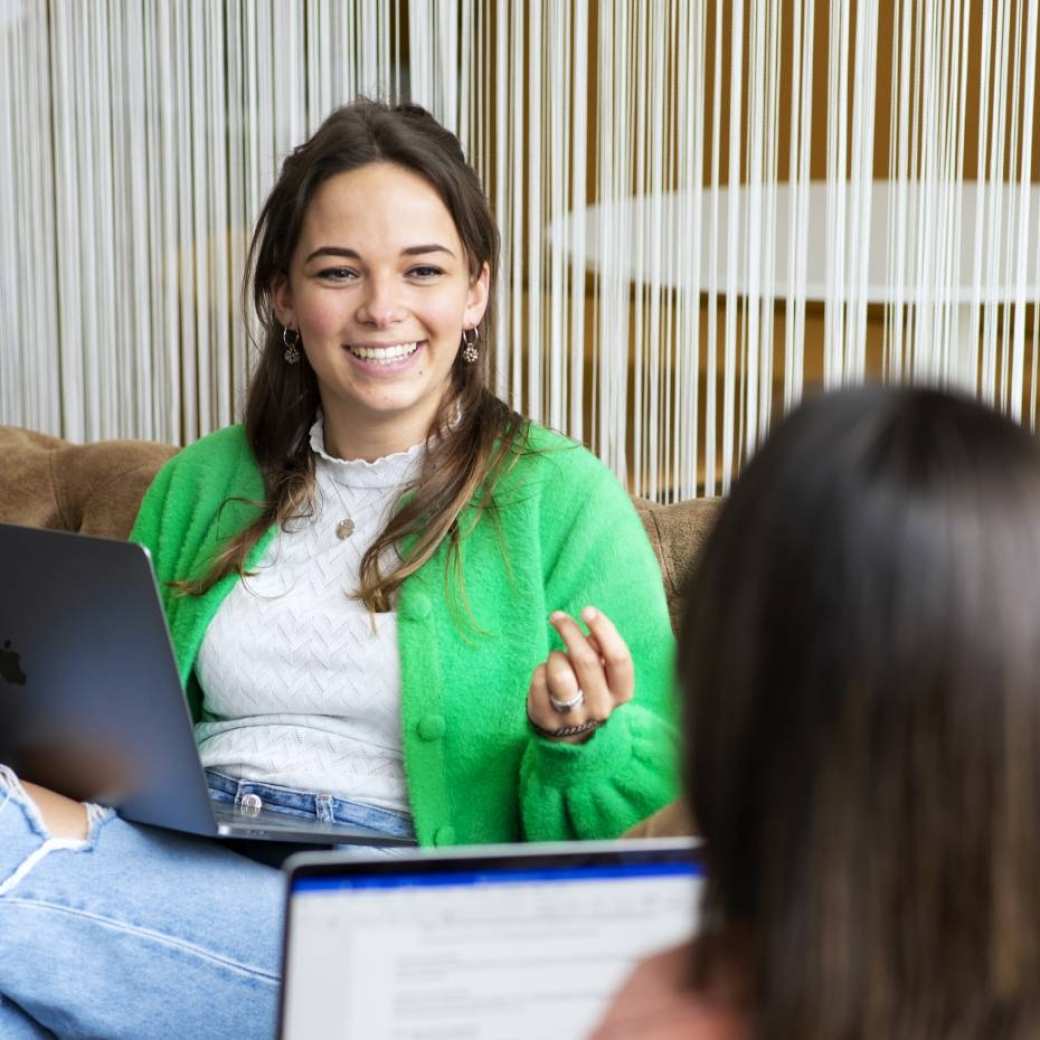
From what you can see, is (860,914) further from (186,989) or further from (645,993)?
(186,989)

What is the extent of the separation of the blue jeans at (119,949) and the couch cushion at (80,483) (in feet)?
2.74

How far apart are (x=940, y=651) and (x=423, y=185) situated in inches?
48.0

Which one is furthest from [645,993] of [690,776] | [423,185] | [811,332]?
[811,332]

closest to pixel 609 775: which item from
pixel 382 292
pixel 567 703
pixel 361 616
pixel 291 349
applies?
pixel 567 703

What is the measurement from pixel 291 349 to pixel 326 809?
0.59m

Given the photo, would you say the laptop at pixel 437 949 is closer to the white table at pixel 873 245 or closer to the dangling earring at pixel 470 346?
the dangling earring at pixel 470 346

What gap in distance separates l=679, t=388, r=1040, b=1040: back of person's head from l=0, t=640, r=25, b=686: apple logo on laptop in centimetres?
93

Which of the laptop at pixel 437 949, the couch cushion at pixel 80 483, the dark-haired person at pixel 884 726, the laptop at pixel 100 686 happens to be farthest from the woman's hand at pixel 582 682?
the couch cushion at pixel 80 483

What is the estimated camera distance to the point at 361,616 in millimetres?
1473

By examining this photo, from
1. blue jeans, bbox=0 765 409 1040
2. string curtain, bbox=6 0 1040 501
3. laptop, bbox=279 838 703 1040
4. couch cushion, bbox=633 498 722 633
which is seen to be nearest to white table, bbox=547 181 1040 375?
string curtain, bbox=6 0 1040 501

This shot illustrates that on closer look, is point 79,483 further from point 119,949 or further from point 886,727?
point 886,727

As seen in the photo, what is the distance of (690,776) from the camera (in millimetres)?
485

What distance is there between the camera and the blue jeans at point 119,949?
46.1 inches

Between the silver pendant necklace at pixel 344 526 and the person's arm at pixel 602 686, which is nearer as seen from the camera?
the person's arm at pixel 602 686
